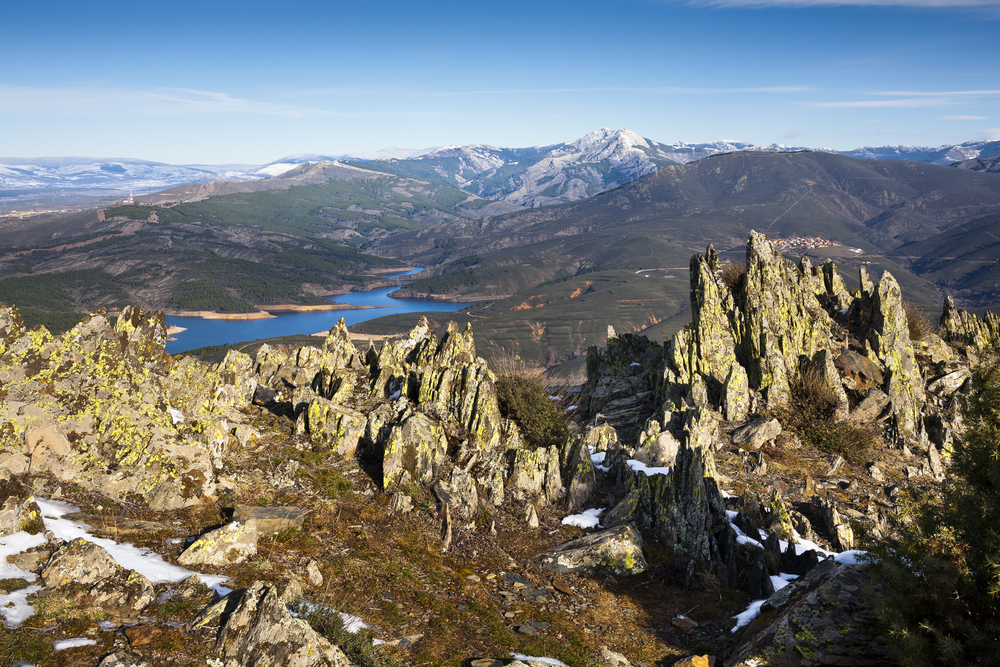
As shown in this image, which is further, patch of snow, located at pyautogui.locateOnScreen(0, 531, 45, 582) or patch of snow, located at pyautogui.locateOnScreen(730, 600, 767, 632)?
patch of snow, located at pyautogui.locateOnScreen(730, 600, 767, 632)

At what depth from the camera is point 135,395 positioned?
12648mm

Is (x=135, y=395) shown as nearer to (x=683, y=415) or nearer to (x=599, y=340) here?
(x=683, y=415)

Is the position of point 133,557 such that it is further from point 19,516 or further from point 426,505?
point 426,505

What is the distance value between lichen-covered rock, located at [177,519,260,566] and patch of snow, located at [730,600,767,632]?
Answer: 9166 millimetres

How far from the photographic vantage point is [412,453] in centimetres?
1487

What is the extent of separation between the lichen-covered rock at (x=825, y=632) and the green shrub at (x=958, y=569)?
0.70 meters

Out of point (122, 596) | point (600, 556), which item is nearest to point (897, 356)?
point (600, 556)

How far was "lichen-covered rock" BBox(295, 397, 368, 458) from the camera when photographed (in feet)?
50.5

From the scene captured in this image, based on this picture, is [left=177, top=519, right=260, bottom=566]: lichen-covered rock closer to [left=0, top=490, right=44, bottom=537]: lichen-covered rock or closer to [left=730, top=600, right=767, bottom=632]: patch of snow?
[left=0, top=490, right=44, bottom=537]: lichen-covered rock

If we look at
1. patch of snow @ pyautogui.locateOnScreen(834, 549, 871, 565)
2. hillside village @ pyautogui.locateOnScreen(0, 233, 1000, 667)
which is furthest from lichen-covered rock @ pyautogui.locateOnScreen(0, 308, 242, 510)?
patch of snow @ pyautogui.locateOnScreen(834, 549, 871, 565)

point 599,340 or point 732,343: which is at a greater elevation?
point 732,343

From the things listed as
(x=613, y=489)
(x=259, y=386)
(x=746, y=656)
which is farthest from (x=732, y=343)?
(x=259, y=386)

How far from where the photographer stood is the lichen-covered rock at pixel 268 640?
7.10 m

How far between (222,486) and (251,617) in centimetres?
551
